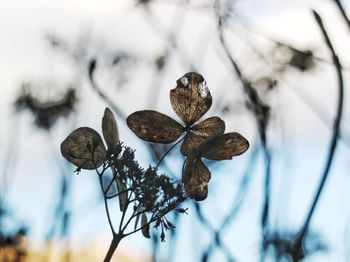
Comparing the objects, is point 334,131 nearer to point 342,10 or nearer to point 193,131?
point 342,10

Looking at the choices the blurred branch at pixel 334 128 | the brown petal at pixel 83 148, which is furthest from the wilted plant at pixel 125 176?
the blurred branch at pixel 334 128

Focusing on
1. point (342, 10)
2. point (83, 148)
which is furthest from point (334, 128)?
point (83, 148)

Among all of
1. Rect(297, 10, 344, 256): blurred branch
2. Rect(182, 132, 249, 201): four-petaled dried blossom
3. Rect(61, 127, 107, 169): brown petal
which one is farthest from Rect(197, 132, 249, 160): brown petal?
Rect(297, 10, 344, 256): blurred branch

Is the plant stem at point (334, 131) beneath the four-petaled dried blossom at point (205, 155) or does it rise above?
above

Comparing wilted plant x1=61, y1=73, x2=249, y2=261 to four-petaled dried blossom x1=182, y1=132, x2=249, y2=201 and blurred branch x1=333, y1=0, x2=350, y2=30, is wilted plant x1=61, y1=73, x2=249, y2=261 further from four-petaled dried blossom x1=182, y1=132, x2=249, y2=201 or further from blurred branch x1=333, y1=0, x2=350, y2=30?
blurred branch x1=333, y1=0, x2=350, y2=30

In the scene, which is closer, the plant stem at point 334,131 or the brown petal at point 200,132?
the brown petal at point 200,132

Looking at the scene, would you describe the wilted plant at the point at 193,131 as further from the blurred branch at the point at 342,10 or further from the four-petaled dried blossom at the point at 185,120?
the blurred branch at the point at 342,10
